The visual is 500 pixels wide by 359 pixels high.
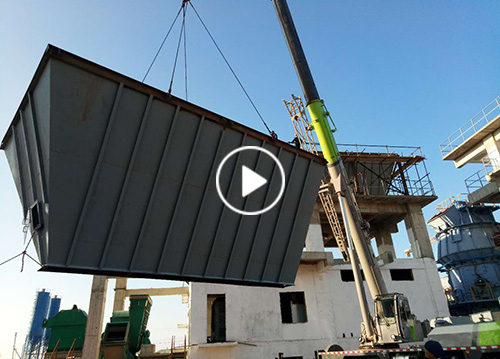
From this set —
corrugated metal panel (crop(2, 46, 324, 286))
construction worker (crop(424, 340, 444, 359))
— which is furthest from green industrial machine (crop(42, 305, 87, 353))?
construction worker (crop(424, 340, 444, 359))

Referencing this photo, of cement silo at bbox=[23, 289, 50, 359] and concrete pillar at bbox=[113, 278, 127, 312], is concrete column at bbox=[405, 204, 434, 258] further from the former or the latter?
cement silo at bbox=[23, 289, 50, 359]

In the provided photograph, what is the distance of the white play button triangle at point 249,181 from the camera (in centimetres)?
672

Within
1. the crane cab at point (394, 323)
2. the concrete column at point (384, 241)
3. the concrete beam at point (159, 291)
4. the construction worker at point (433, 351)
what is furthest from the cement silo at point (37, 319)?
the construction worker at point (433, 351)

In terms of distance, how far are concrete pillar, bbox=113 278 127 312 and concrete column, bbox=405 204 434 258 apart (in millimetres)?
18431

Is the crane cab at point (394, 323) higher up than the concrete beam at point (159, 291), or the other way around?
the concrete beam at point (159, 291)

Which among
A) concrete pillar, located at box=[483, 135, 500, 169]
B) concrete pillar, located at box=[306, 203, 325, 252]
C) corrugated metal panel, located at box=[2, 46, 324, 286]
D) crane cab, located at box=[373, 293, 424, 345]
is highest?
concrete pillar, located at box=[483, 135, 500, 169]

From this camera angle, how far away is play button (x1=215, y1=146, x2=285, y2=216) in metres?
6.54

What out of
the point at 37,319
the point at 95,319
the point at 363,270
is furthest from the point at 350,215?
the point at 37,319

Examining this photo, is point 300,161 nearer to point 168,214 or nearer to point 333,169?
point 168,214

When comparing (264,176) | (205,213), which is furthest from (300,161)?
(205,213)

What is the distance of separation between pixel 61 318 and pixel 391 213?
20340 millimetres

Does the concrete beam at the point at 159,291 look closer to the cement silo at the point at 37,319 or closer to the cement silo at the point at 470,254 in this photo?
the cement silo at the point at 470,254

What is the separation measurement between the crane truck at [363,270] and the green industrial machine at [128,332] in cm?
881

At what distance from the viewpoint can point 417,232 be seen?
2169cm
